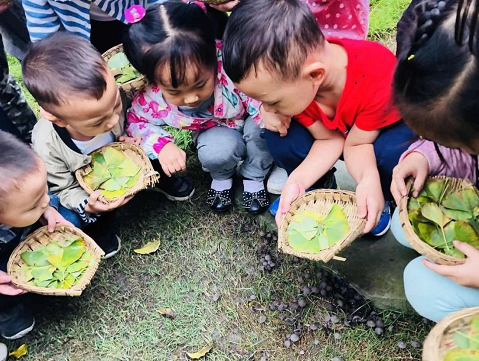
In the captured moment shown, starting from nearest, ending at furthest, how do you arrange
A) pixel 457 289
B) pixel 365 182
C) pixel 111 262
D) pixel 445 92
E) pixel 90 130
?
pixel 445 92, pixel 457 289, pixel 365 182, pixel 90 130, pixel 111 262

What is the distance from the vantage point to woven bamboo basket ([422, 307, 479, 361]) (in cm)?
140

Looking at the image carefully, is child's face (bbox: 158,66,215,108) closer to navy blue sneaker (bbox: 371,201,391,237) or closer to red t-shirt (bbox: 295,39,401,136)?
red t-shirt (bbox: 295,39,401,136)

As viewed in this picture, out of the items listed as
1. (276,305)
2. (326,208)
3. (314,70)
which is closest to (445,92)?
(314,70)

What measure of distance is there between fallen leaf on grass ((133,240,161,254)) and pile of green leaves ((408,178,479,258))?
122 cm

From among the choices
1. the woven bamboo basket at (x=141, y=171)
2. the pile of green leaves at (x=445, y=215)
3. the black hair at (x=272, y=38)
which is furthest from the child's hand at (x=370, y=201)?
the woven bamboo basket at (x=141, y=171)

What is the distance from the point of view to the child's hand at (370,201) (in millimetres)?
1832

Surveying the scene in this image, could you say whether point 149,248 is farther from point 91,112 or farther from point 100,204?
point 91,112

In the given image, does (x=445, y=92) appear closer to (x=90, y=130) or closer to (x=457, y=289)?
(x=457, y=289)

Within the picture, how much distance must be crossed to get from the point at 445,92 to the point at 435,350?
27.3 inches

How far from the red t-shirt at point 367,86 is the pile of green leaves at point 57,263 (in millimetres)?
1166

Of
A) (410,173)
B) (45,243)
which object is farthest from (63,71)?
(410,173)

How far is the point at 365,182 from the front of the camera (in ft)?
6.26

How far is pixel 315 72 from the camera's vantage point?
A: 1771 mm

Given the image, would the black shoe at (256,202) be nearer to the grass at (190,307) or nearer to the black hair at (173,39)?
the grass at (190,307)
